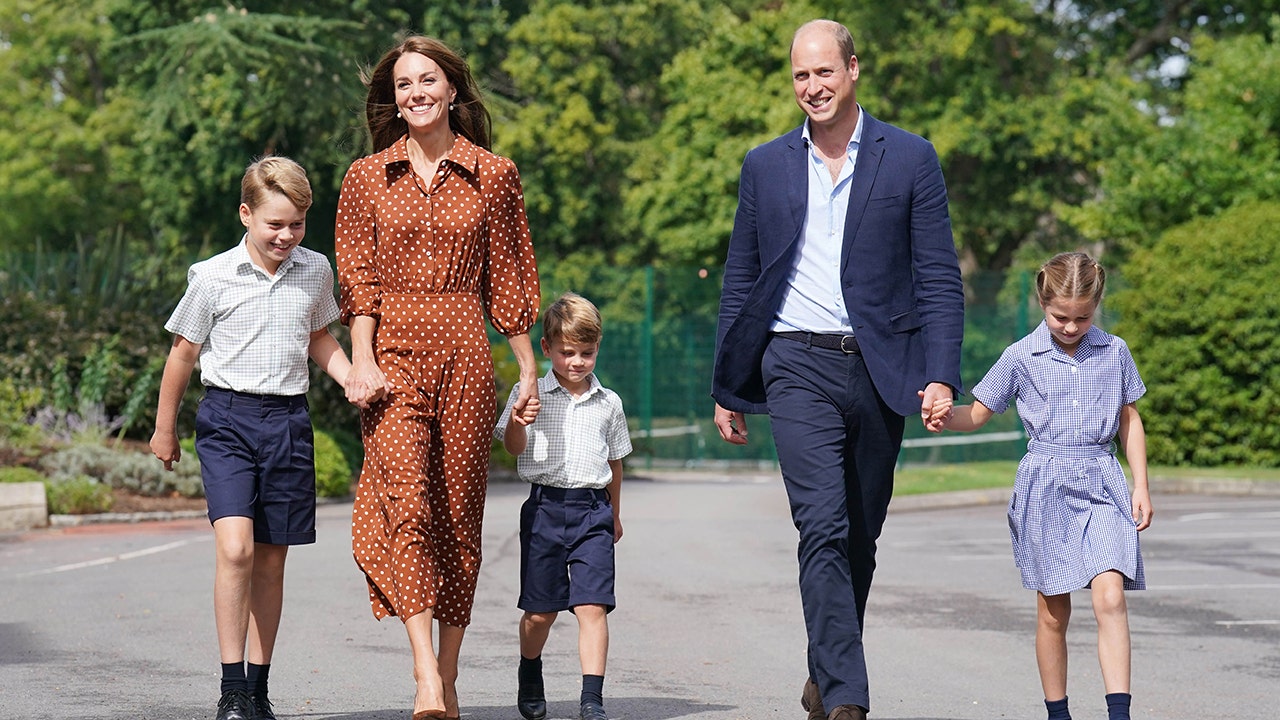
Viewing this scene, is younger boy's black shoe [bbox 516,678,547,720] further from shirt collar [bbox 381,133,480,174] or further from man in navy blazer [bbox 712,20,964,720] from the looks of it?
shirt collar [bbox 381,133,480,174]

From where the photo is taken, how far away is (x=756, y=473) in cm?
2456

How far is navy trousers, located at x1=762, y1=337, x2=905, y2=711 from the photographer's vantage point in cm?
503

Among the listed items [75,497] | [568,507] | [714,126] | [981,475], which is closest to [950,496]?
[981,475]

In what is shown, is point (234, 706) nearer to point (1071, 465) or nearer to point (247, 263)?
point (247, 263)

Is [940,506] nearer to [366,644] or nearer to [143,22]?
[366,644]

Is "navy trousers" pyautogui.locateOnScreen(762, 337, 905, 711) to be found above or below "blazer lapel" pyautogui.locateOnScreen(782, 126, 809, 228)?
below

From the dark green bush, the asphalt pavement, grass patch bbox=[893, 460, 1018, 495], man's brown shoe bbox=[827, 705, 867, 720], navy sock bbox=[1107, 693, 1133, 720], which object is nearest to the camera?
man's brown shoe bbox=[827, 705, 867, 720]

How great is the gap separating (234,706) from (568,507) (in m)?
1.24

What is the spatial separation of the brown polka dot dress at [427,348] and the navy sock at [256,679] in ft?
1.61

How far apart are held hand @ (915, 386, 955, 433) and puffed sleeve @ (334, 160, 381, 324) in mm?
1694

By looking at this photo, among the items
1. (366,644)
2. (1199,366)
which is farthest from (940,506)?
(366,644)

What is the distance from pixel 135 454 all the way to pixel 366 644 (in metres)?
8.46

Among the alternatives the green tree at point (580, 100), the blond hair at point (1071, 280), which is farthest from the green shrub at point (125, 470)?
the green tree at point (580, 100)


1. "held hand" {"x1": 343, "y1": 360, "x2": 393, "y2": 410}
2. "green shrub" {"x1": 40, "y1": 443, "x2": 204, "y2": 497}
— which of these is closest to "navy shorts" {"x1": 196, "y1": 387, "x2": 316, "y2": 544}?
"held hand" {"x1": 343, "y1": 360, "x2": 393, "y2": 410}
